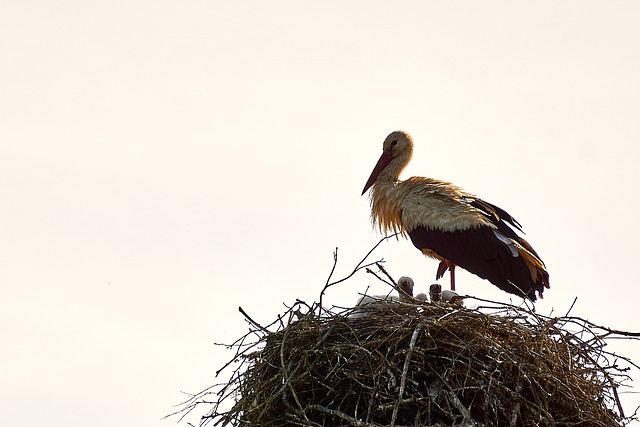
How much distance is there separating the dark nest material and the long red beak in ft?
12.1

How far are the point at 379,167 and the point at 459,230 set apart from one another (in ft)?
4.06

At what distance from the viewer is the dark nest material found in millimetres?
7637

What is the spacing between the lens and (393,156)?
12016 mm

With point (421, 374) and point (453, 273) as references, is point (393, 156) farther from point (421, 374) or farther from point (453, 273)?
point (421, 374)

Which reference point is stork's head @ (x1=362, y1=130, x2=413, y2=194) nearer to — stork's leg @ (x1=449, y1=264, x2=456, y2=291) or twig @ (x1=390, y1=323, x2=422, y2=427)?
stork's leg @ (x1=449, y1=264, x2=456, y2=291)

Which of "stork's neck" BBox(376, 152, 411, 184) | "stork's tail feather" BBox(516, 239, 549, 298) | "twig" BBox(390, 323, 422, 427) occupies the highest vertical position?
"stork's neck" BBox(376, 152, 411, 184)

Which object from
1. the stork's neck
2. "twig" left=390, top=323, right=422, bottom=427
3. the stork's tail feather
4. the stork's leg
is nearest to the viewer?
"twig" left=390, top=323, right=422, bottom=427

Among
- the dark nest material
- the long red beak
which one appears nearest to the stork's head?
the long red beak

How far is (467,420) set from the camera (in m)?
7.32

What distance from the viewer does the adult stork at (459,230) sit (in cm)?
1070

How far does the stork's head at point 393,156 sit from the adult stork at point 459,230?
4.2 inches

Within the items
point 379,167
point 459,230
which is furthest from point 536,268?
point 379,167

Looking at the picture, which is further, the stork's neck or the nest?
the stork's neck

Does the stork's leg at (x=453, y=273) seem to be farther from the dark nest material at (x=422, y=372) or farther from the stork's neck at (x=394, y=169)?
the dark nest material at (x=422, y=372)
